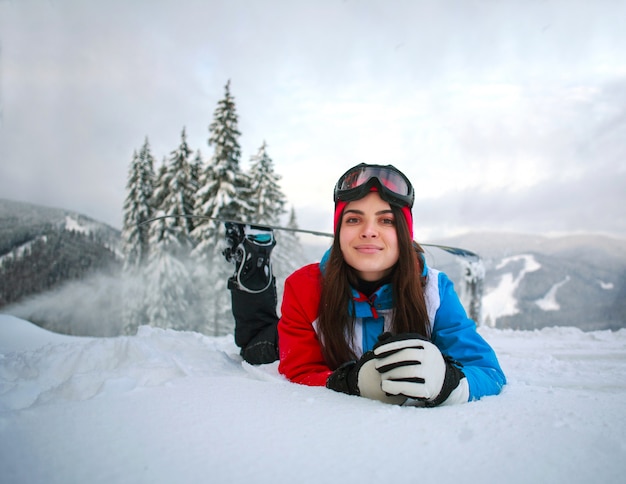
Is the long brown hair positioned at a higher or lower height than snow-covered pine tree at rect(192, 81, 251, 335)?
lower

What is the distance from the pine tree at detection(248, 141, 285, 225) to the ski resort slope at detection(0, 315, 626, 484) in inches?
666

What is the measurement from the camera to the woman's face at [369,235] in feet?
7.42

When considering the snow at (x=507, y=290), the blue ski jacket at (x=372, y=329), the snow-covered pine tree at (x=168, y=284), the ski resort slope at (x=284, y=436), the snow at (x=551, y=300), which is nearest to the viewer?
the ski resort slope at (x=284, y=436)

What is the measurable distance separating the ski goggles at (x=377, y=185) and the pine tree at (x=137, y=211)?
1992 cm

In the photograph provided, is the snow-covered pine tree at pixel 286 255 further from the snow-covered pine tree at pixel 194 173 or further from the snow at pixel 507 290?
the snow at pixel 507 290

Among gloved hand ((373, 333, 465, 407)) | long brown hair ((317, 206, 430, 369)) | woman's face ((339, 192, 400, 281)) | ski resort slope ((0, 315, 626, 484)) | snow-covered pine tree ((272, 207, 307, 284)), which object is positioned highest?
snow-covered pine tree ((272, 207, 307, 284))

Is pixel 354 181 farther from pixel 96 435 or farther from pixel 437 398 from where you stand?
pixel 96 435

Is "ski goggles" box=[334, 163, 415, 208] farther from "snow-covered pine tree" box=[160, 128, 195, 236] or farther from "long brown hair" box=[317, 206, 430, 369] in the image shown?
"snow-covered pine tree" box=[160, 128, 195, 236]

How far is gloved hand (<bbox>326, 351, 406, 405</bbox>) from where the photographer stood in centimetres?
171

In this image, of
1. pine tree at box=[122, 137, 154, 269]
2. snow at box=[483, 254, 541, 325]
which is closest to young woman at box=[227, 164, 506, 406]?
pine tree at box=[122, 137, 154, 269]

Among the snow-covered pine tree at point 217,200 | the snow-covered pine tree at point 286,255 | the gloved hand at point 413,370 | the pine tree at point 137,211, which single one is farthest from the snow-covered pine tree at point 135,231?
the gloved hand at point 413,370

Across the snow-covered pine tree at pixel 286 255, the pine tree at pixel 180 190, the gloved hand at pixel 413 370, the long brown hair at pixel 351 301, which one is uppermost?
the pine tree at pixel 180 190

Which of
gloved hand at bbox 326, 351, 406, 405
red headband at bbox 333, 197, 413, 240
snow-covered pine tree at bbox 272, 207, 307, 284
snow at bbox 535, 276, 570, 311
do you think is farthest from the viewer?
snow at bbox 535, 276, 570, 311

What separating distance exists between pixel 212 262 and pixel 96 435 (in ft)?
53.3
